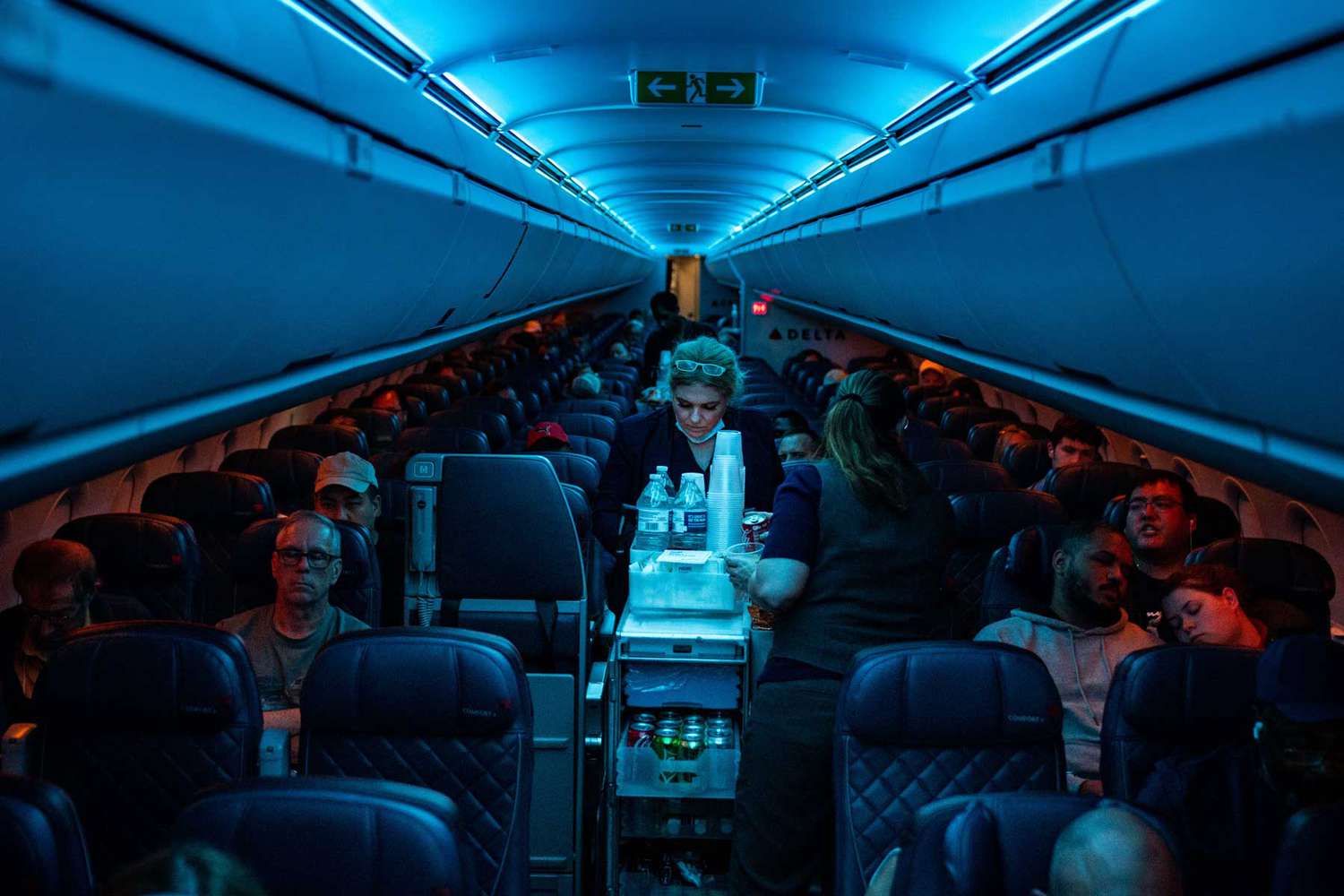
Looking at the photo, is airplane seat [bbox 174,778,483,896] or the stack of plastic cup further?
the stack of plastic cup

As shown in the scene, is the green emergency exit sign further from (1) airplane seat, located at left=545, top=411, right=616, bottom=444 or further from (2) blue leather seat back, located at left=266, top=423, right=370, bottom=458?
(2) blue leather seat back, located at left=266, top=423, right=370, bottom=458

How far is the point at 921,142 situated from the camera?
584cm

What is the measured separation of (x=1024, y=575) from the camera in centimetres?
525

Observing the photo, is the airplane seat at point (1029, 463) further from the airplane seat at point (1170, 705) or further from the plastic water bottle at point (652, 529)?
the airplane seat at point (1170, 705)

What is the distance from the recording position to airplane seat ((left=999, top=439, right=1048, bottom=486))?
31.3 feet

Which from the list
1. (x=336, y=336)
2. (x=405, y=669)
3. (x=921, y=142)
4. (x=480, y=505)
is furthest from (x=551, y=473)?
(x=921, y=142)

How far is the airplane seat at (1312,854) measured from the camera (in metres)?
2.49

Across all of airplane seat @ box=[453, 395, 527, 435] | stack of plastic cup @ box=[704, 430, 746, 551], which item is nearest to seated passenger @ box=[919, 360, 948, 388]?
airplane seat @ box=[453, 395, 527, 435]

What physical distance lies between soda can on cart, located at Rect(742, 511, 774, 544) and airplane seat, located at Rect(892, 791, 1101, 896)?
239 centimetres

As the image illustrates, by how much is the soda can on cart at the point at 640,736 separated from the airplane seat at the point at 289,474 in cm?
407

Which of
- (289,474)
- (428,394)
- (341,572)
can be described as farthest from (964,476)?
(428,394)

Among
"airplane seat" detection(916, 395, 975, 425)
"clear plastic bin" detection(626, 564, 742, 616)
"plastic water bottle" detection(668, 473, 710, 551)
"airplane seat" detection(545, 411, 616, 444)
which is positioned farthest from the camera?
"airplane seat" detection(916, 395, 975, 425)

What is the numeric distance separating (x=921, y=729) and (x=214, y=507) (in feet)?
15.0

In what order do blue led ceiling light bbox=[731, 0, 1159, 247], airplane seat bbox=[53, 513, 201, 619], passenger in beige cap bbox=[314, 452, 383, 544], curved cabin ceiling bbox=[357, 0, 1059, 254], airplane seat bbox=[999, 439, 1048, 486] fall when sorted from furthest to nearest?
airplane seat bbox=[999, 439, 1048, 486], passenger in beige cap bbox=[314, 452, 383, 544], airplane seat bbox=[53, 513, 201, 619], curved cabin ceiling bbox=[357, 0, 1059, 254], blue led ceiling light bbox=[731, 0, 1159, 247]
